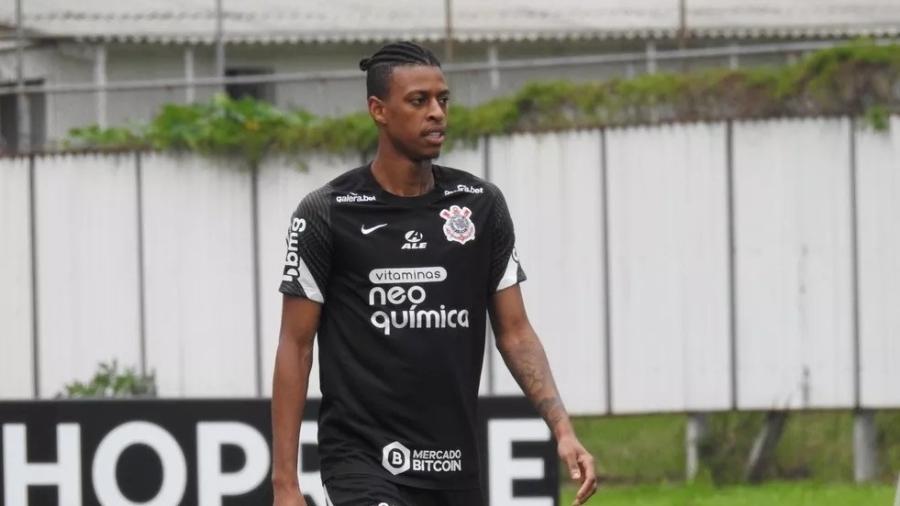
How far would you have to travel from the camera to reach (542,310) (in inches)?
534

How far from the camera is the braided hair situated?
588 cm

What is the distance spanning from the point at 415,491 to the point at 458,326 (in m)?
0.50

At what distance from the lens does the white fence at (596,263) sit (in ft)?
42.6

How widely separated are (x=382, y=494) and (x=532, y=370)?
0.63m

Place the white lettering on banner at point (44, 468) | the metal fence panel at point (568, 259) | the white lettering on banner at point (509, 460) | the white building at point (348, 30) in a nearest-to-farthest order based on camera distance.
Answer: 1. the white lettering on banner at point (509, 460)
2. the white lettering on banner at point (44, 468)
3. the metal fence panel at point (568, 259)
4. the white building at point (348, 30)

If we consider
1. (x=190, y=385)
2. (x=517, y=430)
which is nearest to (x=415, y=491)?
(x=517, y=430)

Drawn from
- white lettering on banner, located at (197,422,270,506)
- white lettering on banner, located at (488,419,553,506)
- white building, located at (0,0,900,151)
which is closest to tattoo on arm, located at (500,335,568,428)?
white lettering on banner, located at (488,419,553,506)

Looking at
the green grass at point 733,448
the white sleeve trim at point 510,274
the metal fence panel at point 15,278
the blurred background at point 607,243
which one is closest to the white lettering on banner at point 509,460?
the blurred background at point 607,243

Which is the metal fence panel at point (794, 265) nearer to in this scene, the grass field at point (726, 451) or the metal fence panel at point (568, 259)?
the grass field at point (726, 451)

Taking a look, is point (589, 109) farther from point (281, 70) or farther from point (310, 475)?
point (281, 70)

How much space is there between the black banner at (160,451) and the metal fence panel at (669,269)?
4162 mm

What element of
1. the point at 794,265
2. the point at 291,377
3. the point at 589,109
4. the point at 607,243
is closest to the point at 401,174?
the point at 291,377

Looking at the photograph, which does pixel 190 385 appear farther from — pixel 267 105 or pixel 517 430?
pixel 517 430

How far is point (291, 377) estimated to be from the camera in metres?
5.82
